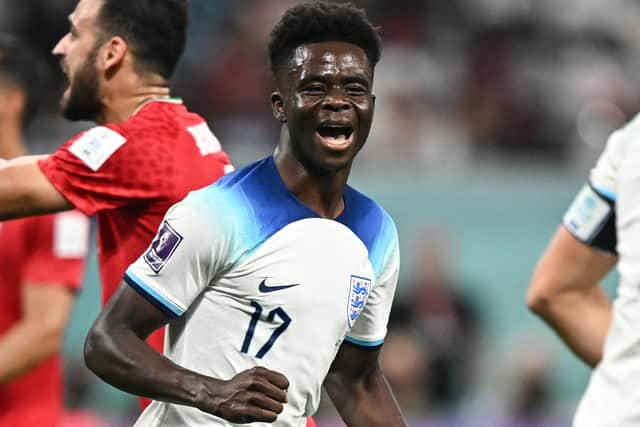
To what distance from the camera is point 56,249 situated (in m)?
5.12

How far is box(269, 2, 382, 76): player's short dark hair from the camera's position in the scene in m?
3.47

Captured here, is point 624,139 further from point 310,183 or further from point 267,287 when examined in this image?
point 267,287

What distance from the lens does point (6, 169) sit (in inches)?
158

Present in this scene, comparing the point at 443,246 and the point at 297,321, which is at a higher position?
the point at 297,321

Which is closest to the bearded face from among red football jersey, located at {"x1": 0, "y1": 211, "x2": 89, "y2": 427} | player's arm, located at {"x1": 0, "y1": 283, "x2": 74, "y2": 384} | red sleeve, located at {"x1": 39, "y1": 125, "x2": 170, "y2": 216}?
red sleeve, located at {"x1": 39, "y1": 125, "x2": 170, "y2": 216}

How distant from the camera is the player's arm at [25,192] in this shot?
13.1 feet

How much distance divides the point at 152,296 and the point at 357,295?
1.88 feet

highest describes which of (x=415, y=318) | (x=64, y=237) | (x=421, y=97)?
(x=64, y=237)

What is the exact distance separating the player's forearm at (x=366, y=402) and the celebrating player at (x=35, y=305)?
1470 mm

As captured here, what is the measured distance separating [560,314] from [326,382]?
0.69 metres

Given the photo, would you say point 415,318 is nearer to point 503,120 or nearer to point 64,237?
point 503,120

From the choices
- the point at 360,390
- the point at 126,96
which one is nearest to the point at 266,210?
the point at 360,390

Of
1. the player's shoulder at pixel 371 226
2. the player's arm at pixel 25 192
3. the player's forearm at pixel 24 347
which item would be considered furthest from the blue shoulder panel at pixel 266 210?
the player's forearm at pixel 24 347

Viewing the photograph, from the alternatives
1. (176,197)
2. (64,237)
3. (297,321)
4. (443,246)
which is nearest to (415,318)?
(443,246)
